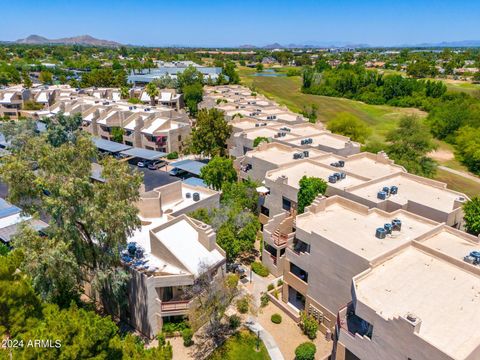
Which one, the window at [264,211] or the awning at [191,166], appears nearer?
the window at [264,211]

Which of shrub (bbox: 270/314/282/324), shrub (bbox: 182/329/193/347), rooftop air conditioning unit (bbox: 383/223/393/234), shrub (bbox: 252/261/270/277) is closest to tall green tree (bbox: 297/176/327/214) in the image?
shrub (bbox: 252/261/270/277)

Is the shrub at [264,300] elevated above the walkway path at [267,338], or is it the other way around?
the shrub at [264,300]

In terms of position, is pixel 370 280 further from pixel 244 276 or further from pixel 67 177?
pixel 67 177

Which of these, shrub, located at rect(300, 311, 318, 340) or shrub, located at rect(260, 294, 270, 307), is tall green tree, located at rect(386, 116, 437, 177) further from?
shrub, located at rect(300, 311, 318, 340)

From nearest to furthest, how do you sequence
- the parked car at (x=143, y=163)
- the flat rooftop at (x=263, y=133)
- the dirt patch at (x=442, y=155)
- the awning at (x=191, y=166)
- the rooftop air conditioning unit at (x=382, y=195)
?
the rooftop air conditioning unit at (x=382, y=195) < the awning at (x=191, y=166) < the flat rooftop at (x=263, y=133) < the parked car at (x=143, y=163) < the dirt patch at (x=442, y=155)

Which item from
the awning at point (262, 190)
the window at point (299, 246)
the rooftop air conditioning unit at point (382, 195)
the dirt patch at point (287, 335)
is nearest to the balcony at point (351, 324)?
the dirt patch at point (287, 335)

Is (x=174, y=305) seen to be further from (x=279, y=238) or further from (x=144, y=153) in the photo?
(x=144, y=153)

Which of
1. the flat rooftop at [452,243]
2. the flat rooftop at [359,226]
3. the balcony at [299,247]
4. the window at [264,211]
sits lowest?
the window at [264,211]

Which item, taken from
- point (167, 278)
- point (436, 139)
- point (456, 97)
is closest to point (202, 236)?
point (167, 278)

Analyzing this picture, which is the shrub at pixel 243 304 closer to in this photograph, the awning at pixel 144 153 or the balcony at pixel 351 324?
the balcony at pixel 351 324
